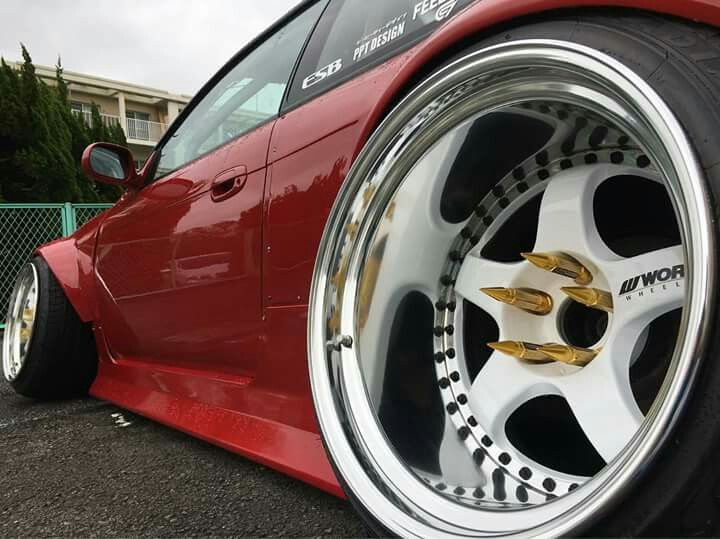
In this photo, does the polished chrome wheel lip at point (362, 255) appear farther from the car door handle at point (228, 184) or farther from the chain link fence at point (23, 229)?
the chain link fence at point (23, 229)

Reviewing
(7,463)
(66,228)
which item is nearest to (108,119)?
(66,228)

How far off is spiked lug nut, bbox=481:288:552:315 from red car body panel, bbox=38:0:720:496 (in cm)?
45

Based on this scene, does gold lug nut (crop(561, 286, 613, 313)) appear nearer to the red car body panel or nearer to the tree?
the red car body panel

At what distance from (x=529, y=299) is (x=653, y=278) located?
0.70 ft

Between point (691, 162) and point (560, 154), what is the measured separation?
1.37 ft

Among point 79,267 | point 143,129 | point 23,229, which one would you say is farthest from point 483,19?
point 143,129

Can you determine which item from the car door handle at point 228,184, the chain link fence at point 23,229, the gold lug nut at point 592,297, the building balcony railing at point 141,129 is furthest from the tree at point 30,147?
the building balcony railing at point 141,129

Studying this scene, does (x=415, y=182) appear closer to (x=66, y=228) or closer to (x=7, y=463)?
(x=7, y=463)

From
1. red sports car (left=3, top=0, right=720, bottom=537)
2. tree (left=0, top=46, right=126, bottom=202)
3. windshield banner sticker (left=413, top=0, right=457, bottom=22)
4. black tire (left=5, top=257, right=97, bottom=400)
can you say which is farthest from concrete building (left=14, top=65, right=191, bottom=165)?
windshield banner sticker (left=413, top=0, right=457, bottom=22)

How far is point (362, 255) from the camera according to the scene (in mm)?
1150

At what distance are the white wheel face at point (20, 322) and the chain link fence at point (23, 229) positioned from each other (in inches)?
155

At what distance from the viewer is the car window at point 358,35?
1.27 metres

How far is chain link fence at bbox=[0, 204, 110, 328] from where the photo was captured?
643 centimetres

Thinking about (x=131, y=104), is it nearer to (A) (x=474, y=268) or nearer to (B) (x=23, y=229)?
(B) (x=23, y=229)
